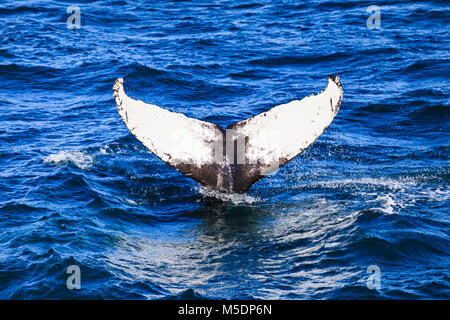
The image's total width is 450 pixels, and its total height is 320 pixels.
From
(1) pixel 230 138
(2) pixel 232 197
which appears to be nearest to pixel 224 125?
(2) pixel 232 197

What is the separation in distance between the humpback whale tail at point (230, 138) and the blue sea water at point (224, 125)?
1.83 ft

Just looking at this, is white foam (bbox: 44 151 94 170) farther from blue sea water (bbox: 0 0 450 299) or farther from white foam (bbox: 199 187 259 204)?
white foam (bbox: 199 187 259 204)

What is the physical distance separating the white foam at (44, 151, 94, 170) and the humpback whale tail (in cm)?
259

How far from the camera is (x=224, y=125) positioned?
13.2 m

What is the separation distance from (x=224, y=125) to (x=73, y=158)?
3.03 m

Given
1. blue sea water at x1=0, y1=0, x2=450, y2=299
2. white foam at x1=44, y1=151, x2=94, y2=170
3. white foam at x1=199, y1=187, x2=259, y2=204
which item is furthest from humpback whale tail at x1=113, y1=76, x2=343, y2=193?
white foam at x1=44, y1=151, x2=94, y2=170

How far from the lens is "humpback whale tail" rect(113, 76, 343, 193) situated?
8.69 meters

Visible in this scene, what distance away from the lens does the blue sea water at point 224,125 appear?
24.6 feet

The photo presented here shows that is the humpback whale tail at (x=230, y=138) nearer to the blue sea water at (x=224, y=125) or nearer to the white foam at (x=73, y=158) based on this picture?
the blue sea water at (x=224, y=125)

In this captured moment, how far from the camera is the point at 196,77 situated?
16031 millimetres

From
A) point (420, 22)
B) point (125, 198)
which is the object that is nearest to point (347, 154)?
point (125, 198)

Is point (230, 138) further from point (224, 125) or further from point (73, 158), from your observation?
point (224, 125)

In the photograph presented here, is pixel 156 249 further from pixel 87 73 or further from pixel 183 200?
pixel 87 73

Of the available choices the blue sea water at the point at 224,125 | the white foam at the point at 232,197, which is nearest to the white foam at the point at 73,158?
the blue sea water at the point at 224,125
